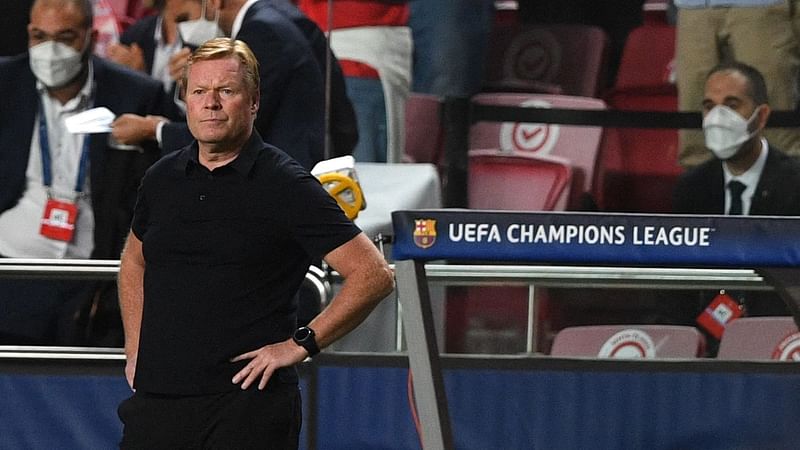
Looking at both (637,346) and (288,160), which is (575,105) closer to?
(637,346)

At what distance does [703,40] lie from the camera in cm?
611

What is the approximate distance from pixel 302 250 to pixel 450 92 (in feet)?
8.46

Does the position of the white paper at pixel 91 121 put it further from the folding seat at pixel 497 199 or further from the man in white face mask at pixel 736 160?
the man in white face mask at pixel 736 160

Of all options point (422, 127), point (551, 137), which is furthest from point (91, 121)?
point (551, 137)

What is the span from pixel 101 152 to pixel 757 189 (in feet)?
8.42

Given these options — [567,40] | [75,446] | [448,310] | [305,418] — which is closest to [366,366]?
[305,418]

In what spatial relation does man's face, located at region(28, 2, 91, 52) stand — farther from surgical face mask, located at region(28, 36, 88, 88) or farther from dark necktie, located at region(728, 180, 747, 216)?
dark necktie, located at region(728, 180, 747, 216)

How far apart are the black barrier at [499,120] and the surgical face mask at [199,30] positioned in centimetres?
98

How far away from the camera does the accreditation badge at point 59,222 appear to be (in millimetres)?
5949

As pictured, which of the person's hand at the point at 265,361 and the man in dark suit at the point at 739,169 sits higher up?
the man in dark suit at the point at 739,169

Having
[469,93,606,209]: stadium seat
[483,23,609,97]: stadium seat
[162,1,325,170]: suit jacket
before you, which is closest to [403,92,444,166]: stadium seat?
[469,93,606,209]: stadium seat

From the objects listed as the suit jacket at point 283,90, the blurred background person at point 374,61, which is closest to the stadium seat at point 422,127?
the blurred background person at point 374,61

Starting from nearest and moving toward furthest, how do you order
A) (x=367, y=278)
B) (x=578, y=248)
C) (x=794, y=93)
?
(x=367, y=278), (x=578, y=248), (x=794, y=93)

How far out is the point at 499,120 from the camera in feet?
20.5
